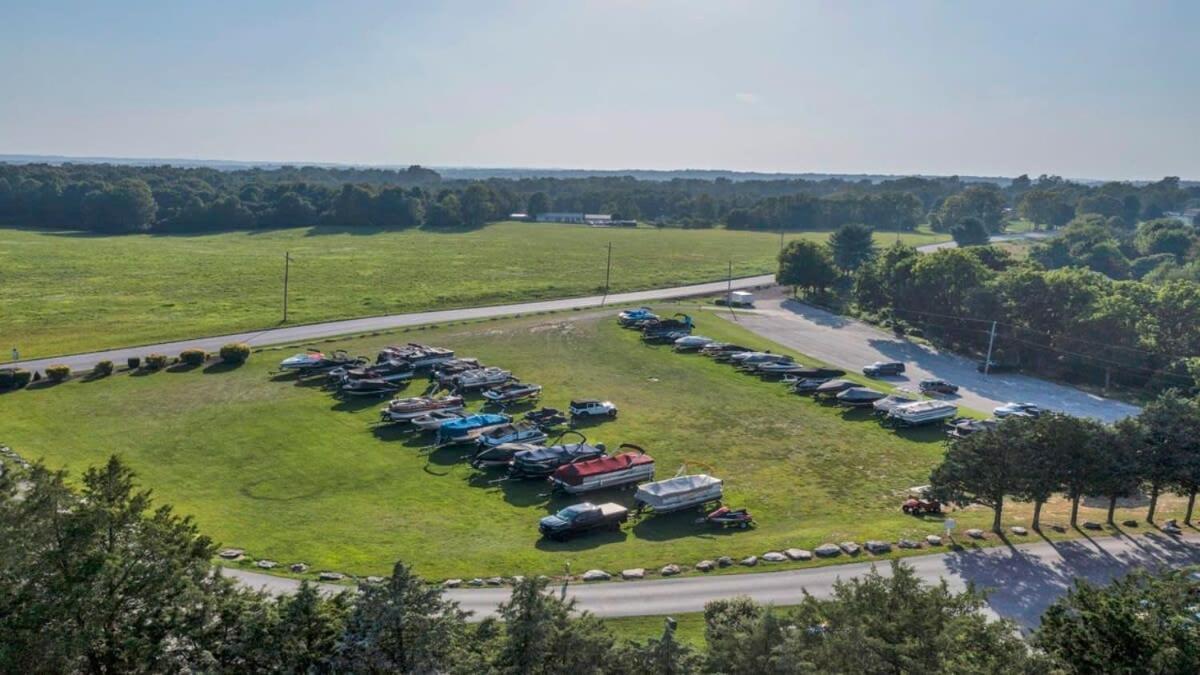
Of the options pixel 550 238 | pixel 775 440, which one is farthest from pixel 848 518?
pixel 550 238

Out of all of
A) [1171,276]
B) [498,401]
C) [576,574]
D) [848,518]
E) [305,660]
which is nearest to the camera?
[305,660]

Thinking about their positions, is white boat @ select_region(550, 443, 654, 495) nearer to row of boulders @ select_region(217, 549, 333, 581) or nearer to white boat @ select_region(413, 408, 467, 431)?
white boat @ select_region(413, 408, 467, 431)

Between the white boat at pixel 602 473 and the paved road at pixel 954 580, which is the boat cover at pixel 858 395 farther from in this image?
the paved road at pixel 954 580

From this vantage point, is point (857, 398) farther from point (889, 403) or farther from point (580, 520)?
point (580, 520)

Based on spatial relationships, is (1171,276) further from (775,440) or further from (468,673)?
(468,673)

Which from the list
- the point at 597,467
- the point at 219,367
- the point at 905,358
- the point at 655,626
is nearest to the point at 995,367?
the point at 905,358
